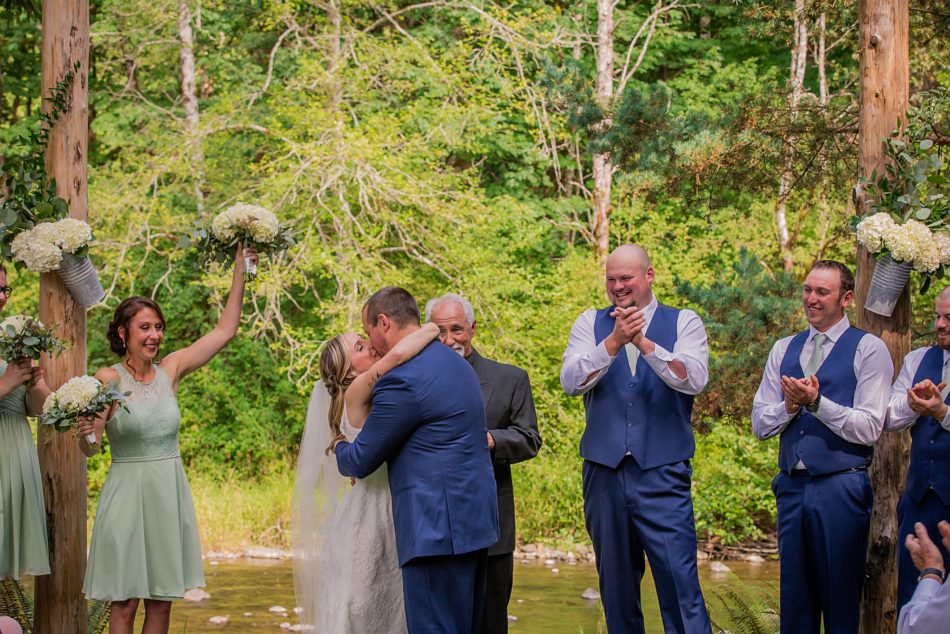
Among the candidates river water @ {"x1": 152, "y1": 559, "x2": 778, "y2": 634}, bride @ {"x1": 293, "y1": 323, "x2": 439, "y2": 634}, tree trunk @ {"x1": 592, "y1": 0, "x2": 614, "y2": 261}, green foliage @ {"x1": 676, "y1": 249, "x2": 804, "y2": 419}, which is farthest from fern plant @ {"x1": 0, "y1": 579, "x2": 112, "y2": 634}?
tree trunk @ {"x1": 592, "y1": 0, "x2": 614, "y2": 261}

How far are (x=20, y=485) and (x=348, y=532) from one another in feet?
5.45

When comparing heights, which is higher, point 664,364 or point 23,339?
point 23,339

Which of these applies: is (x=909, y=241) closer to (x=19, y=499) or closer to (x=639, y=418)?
(x=639, y=418)

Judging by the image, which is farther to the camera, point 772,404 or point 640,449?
point 772,404

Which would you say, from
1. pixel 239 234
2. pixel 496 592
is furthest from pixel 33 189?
pixel 496 592

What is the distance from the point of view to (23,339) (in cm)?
499

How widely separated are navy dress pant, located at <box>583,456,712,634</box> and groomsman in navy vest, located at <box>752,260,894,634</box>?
453mm

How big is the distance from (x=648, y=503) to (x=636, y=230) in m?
11.5

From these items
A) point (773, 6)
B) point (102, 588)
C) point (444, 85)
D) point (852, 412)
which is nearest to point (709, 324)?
point (773, 6)

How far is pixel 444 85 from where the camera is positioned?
15164mm

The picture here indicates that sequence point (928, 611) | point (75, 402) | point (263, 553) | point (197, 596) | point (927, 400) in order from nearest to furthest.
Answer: point (928, 611) < point (927, 400) < point (75, 402) < point (197, 596) < point (263, 553)

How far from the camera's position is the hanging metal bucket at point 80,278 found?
17.8 feet

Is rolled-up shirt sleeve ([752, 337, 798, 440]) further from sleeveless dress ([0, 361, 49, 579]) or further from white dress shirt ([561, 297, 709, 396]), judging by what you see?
sleeveless dress ([0, 361, 49, 579])

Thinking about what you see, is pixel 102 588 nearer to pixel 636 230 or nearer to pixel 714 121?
pixel 714 121
